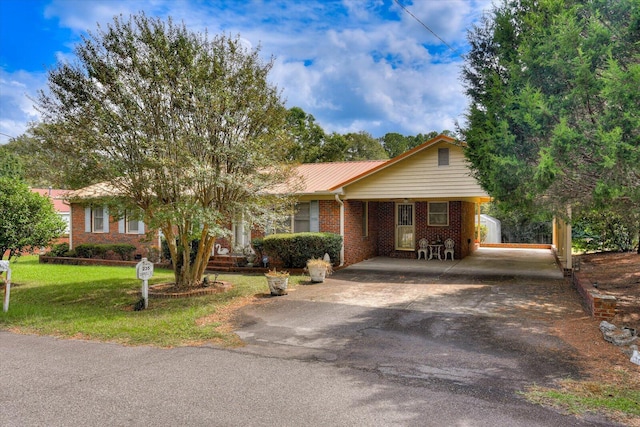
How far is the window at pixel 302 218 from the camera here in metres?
15.1

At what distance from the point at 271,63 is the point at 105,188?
207 inches

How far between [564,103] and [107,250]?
1763cm

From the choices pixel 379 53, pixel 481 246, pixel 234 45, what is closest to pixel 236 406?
pixel 234 45

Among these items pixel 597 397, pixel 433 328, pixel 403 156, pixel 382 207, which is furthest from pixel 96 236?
pixel 597 397

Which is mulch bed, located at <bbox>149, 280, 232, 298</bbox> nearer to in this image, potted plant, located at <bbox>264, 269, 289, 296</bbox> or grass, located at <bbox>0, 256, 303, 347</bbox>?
grass, located at <bbox>0, 256, 303, 347</bbox>

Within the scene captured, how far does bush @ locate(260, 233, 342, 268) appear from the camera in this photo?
1359 cm

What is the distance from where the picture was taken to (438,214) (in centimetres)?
1677

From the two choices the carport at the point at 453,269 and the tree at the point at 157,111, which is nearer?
the tree at the point at 157,111

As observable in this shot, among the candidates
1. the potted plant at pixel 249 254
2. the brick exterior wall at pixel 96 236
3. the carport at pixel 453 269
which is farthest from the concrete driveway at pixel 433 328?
the brick exterior wall at pixel 96 236

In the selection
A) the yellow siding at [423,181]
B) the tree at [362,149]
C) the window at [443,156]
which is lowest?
the yellow siding at [423,181]

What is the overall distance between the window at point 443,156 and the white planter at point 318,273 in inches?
210

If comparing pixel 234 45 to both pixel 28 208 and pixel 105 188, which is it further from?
pixel 28 208

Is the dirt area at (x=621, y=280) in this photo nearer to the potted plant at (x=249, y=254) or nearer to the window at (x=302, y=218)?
the window at (x=302, y=218)

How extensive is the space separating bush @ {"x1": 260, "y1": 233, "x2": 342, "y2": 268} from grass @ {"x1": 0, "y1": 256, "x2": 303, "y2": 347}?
3.89ft
